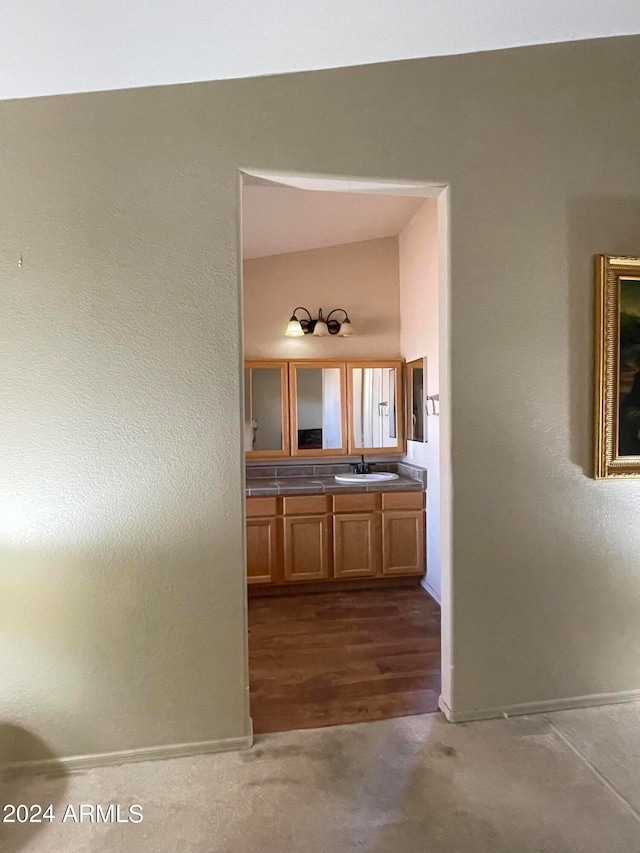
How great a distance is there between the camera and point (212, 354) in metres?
2.07

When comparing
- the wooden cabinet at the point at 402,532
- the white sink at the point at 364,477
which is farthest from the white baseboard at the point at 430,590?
the white sink at the point at 364,477

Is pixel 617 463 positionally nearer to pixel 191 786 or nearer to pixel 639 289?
pixel 639 289

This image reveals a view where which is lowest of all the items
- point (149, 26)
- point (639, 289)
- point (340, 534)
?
point (340, 534)

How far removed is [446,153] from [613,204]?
0.78 m

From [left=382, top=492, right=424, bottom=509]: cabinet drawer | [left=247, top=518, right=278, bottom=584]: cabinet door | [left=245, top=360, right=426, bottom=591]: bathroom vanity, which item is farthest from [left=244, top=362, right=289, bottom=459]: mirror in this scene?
[left=382, top=492, right=424, bottom=509]: cabinet drawer

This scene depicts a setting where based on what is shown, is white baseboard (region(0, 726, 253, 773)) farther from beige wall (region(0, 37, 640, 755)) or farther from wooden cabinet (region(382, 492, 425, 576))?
wooden cabinet (region(382, 492, 425, 576))

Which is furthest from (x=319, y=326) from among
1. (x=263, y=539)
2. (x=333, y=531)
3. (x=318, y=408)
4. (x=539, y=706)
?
(x=539, y=706)

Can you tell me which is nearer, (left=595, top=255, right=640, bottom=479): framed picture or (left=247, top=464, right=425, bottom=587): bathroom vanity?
(left=595, top=255, right=640, bottom=479): framed picture

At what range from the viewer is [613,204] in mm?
2326

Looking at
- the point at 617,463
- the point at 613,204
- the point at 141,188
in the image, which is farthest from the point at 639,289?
the point at 141,188

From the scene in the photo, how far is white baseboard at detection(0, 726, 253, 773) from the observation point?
1990mm

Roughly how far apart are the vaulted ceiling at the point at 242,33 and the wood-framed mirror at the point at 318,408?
2391 millimetres

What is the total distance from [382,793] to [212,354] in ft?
5.61

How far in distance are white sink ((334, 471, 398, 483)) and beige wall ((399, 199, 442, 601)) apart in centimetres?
25
